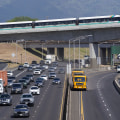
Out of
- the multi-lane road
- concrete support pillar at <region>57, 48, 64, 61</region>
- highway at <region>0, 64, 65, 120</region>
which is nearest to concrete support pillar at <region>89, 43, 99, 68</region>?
the multi-lane road

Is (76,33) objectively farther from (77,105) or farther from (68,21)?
(77,105)

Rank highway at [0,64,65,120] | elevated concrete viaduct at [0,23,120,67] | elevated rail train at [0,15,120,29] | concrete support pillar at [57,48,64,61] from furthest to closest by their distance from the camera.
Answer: concrete support pillar at [57,48,64,61] < elevated concrete viaduct at [0,23,120,67] < elevated rail train at [0,15,120,29] < highway at [0,64,65,120]

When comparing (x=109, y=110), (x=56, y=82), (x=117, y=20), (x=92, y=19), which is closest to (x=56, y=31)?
(x=92, y=19)

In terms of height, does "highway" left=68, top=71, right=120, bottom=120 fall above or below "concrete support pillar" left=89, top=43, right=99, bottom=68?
below

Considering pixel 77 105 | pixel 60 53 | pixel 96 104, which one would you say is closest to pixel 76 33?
pixel 96 104

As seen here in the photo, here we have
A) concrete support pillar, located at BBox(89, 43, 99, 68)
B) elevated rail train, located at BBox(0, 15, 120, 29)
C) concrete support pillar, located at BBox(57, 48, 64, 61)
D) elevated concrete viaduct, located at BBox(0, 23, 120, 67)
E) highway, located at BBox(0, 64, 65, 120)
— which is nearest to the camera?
highway, located at BBox(0, 64, 65, 120)

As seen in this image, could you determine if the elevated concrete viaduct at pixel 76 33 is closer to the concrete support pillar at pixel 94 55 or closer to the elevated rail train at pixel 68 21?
the concrete support pillar at pixel 94 55

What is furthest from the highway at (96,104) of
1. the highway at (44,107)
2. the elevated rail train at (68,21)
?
the elevated rail train at (68,21)

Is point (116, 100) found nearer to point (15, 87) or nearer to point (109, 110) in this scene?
point (109, 110)

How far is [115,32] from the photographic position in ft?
308

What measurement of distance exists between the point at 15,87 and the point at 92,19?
4635 centimetres

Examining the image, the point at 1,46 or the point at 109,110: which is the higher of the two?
the point at 1,46

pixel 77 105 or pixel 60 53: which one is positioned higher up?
pixel 60 53

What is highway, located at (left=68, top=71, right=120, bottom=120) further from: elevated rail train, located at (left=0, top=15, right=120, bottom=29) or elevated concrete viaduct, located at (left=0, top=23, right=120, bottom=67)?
elevated concrete viaduct, located at (left=0, top=23, right=120, bottom=67)
